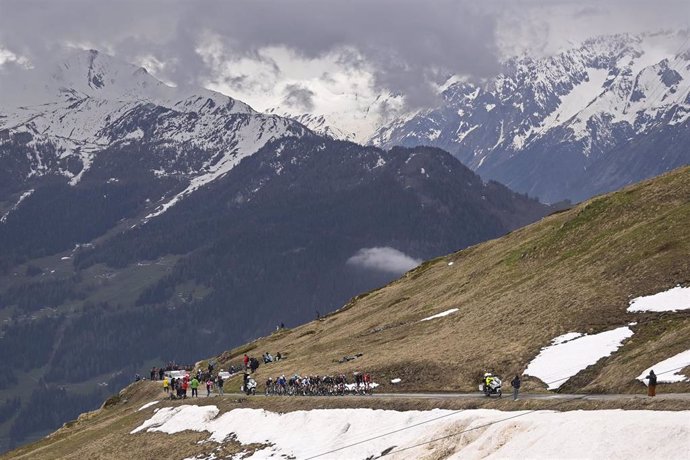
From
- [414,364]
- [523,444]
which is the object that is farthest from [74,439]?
[523,444]

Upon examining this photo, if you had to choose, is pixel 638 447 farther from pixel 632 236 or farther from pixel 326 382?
pixel 632 236

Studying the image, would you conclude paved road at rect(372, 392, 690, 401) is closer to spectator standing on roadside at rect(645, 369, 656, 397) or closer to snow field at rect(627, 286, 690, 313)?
spectator standing on roadside at rect(645, 369, 656, 397)

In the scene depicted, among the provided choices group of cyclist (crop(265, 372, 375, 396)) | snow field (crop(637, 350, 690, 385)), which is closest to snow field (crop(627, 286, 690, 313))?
snow field (crop(637, 350, 690, 385))

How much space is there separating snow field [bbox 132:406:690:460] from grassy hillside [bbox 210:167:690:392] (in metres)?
8.31

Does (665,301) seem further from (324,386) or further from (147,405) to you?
(147,405)

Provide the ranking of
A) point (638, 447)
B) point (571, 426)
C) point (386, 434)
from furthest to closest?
point (386, 434) → point (571, 426) → point (638, 447)

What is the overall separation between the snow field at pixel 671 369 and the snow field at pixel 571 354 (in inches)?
326

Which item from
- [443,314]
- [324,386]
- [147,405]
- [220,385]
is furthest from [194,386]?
[443,314]

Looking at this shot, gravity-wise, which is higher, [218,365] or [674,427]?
[218,365]

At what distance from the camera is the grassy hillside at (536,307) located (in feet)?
266

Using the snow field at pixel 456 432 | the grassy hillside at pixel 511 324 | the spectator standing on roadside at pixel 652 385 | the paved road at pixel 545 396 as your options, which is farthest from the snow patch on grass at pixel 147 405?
the spectator standing on roadside at pixel 652 385

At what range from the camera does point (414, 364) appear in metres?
91.6

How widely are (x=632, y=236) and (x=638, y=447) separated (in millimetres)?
55868

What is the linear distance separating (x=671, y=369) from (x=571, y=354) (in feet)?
50.1
